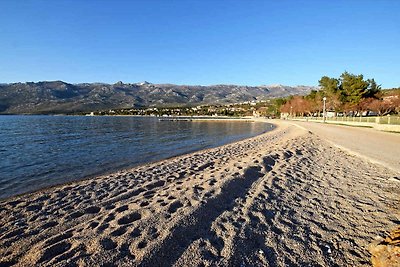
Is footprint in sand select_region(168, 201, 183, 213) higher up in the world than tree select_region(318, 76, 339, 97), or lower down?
lower down

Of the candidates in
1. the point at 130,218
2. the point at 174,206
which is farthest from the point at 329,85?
the point at 130,218

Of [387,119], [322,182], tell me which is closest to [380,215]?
[322,182]

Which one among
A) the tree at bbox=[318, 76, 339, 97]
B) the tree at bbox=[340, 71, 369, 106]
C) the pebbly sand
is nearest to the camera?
the pebbly sand

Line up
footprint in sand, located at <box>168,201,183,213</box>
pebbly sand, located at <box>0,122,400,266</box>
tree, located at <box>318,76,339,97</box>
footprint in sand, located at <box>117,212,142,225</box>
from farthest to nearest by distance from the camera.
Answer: tree, located at <box>318,76,339,97</box>
footprint in sand, located at <box>168,201,183,213</box>
footprint in sand, located at <box>117,212,142,225</box>
pebbly sand, located at <box>0,122,400,266</box>

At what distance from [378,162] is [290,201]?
7.21 metres

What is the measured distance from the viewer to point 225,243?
4383 millimetres

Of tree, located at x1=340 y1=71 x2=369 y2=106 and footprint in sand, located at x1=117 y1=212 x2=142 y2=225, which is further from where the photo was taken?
tree, located at x1=340 y1=71 x2=369 y2=106

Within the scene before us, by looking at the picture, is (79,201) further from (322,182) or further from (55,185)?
(322,182)

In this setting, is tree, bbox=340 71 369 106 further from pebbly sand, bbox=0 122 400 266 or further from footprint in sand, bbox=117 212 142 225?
footprint in sand, bbox=117 212 142 225

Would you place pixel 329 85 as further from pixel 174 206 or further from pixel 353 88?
pixel 174 206

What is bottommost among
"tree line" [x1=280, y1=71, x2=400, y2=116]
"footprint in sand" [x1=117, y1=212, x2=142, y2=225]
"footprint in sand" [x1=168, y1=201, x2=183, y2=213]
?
"footprint in sand" [x1=117, y1=212, x2=142, y2=225]

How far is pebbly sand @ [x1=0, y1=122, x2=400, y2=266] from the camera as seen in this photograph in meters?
4.04

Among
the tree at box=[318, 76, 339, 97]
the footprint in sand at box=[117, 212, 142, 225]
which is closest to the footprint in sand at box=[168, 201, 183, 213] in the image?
the footprint in sand at box=[117, 212, 142, 225]

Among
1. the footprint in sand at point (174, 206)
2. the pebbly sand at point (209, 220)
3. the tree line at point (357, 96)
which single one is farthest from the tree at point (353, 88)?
the footprint in sand at point (174, 206)
